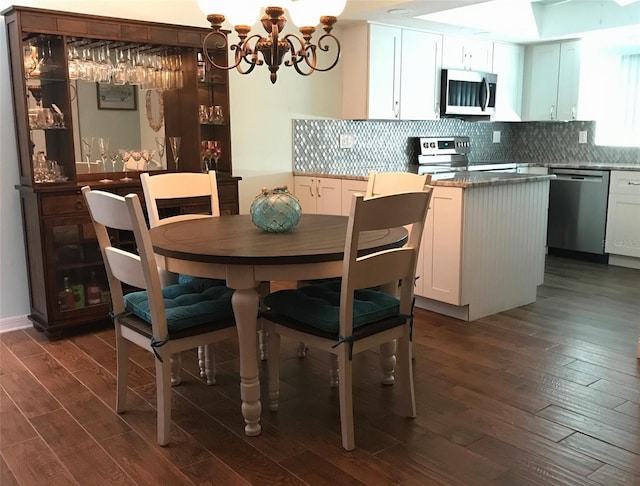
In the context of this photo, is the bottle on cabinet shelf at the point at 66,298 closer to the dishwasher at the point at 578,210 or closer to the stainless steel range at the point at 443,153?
the stainless steel range at the point at 443,153

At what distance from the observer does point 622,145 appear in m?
5.82

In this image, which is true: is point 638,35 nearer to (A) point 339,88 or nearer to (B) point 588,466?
(A) point 339,88

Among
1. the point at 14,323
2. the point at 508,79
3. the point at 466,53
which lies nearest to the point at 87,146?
the point at 14,323

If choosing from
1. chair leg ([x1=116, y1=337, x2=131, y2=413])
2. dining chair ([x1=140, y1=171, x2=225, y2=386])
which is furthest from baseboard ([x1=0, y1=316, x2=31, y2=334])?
chair leg ([x1=116, y1=337, x2=131, y2=413])

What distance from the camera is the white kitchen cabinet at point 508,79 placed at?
5867mm

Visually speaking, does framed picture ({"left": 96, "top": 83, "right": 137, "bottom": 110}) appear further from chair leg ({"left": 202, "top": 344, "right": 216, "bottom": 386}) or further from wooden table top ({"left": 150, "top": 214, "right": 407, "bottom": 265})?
chair leg ({"left": 202, "top": 344, "right": 216, "bottom": 386})

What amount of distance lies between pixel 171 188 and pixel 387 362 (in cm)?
140

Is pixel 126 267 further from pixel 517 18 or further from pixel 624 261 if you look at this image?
pixel 624 261

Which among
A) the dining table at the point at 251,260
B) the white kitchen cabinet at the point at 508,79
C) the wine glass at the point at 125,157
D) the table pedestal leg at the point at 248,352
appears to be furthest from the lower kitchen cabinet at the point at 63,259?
the white kitchen cabinet at the point at 508,79

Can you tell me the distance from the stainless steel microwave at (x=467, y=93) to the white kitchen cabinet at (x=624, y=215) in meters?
1.32

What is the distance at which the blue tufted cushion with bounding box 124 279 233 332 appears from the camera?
2.27 metres

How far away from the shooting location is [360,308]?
231cm

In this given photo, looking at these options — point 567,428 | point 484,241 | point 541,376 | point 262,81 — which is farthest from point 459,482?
point 262,81

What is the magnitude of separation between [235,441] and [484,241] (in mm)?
2128
